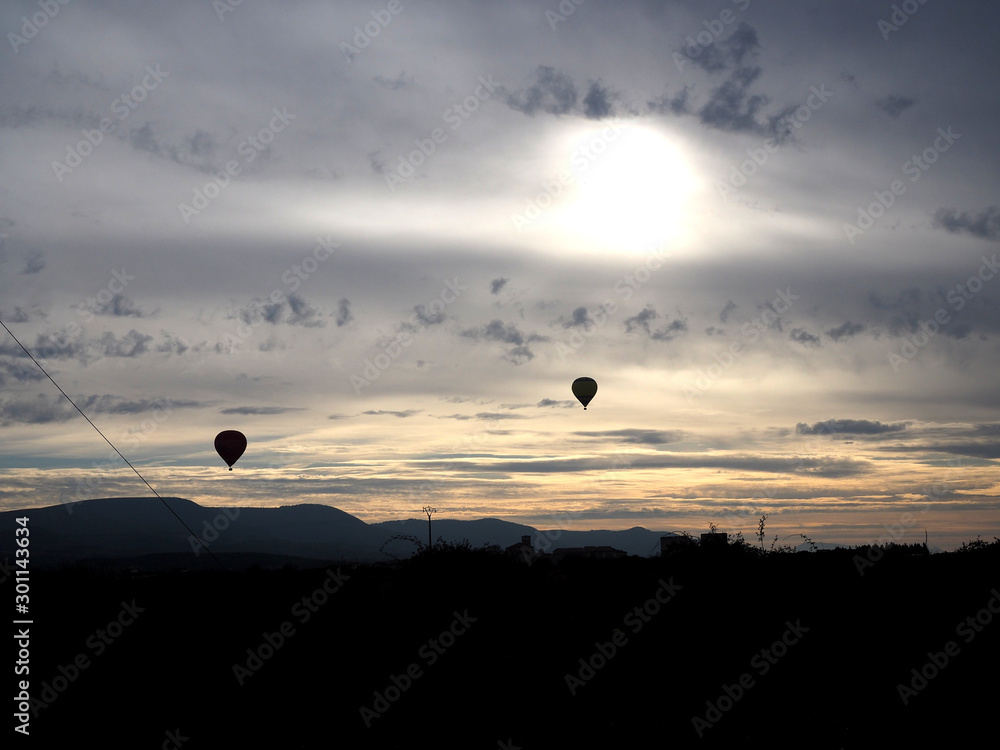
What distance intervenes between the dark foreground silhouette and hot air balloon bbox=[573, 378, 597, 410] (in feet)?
52.4

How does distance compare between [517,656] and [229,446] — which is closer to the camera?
[517,656]

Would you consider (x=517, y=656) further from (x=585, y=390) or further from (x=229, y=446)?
(x=585, y=390)

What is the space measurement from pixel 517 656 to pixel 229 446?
22.9m

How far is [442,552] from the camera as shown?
104 ft

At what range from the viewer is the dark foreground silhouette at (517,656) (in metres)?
16.6

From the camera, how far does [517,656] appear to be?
73.2ft

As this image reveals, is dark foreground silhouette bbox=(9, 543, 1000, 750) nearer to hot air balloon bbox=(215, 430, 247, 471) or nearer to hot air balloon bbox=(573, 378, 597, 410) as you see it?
hot air balloon bbox=(215, 430, 247, 471)

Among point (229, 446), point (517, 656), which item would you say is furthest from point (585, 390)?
point (517, 656)

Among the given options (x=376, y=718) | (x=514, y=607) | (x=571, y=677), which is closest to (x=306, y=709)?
(x=376, y=718)

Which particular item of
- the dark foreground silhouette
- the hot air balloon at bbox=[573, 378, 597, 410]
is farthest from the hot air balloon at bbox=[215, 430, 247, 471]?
the hot air balloon at bbox=[573, 378, 597, 410]

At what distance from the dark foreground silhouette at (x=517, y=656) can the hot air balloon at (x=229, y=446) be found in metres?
7.51

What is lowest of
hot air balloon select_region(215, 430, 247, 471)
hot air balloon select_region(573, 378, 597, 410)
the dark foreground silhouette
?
the dark foreground silhouette

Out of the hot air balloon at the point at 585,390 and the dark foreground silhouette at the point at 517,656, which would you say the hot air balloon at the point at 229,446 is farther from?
the hot air balloon at the point at 585,390

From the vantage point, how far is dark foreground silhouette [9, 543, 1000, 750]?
1662cm
